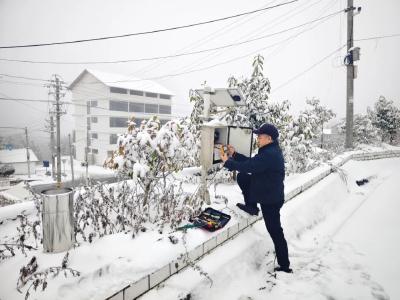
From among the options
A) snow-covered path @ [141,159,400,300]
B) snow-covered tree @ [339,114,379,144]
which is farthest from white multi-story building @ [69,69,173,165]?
Result: snow-covered path @ [141,159,400,300]

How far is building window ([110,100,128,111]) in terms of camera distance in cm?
4399

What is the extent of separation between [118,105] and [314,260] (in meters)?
45.0

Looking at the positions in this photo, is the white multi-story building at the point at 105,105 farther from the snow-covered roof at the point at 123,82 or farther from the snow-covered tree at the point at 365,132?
the snow-covered tree at the point at 365,132

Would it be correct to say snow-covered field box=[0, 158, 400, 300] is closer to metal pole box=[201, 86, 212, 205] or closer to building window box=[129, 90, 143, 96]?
metal pole box=[201, 86, 212, 205]

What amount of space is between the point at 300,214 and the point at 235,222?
69.2 inches

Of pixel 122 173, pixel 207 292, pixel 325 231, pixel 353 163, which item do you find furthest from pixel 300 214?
pixel 353 163

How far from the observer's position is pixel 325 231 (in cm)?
472

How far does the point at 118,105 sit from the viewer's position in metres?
44.8

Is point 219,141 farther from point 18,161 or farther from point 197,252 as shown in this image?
point 18,161

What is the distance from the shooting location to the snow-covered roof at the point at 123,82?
143 feet

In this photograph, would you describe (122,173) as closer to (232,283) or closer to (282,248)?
(232,283)

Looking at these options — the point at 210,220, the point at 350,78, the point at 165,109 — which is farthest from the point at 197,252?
the point at 165,109

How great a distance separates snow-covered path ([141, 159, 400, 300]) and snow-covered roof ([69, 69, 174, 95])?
141 ft

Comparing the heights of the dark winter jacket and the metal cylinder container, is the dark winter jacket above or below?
above
